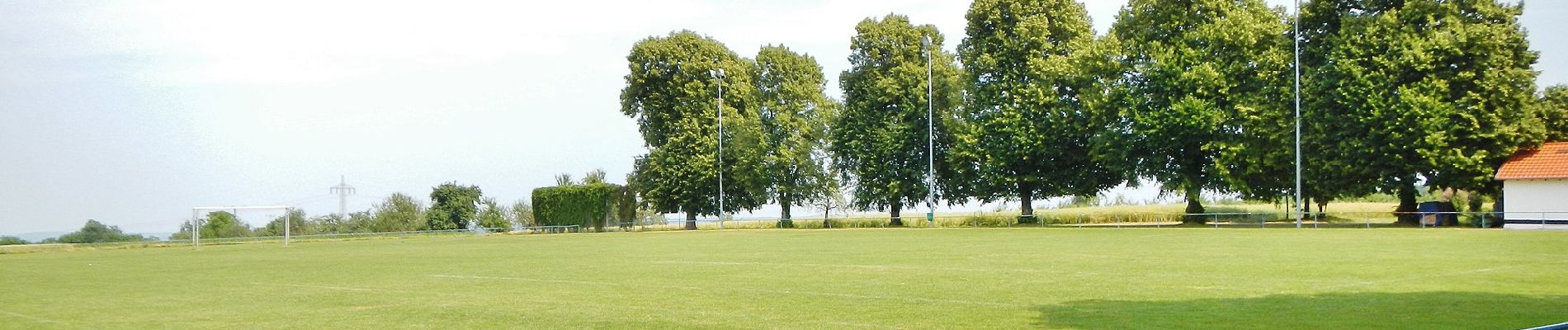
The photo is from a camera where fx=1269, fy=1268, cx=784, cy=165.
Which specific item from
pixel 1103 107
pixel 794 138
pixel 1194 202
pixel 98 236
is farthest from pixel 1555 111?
pixel 98 236

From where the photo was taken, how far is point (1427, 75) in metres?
45.3

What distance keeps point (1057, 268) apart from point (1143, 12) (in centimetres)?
3629

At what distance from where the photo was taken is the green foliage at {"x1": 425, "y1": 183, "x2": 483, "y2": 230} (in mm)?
96500

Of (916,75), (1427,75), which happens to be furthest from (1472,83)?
(916,75)

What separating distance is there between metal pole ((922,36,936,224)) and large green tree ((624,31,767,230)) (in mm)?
11572

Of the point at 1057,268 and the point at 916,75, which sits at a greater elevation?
the point at 916,75

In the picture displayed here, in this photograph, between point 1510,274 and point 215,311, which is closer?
point 215,311

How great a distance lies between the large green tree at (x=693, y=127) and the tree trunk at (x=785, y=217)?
122 cm

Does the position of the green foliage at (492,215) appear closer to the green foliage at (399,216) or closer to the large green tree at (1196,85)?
the green foliage at (399,216)

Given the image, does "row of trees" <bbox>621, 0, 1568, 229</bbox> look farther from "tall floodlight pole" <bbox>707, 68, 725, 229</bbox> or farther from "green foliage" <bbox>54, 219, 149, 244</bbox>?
"green foliage" <bbox>54, 219, 149, 244</bbox>

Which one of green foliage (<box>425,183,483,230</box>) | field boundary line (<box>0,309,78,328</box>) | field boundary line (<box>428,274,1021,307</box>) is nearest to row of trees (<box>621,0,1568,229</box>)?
green foliage (<box>425,183,483,230</box>)

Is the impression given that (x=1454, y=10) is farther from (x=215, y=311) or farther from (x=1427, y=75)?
(x=215, y=311)

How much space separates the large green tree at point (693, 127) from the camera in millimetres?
75500

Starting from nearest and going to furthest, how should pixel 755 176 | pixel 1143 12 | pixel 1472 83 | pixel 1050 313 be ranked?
pixel 1050 313 < pixel 1472 83 < pixel 1143 12 < pixel 755 176
